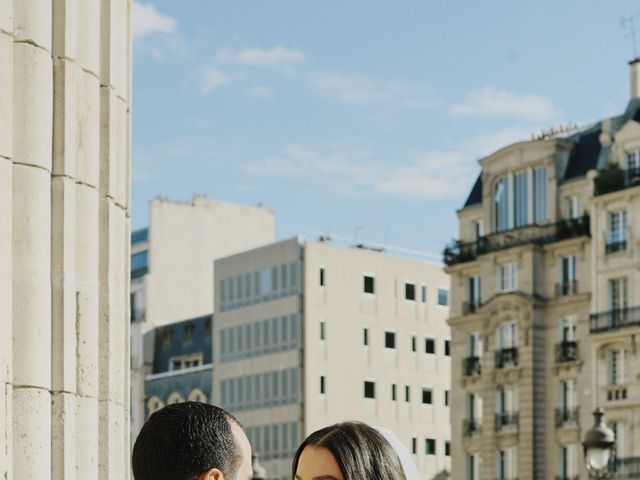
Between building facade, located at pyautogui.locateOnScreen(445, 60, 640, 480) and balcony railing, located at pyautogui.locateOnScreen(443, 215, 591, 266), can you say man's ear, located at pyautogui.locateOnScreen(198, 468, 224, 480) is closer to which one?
building facade, located at pyautogui.locateOnScreen(445, 60, 640, 480)

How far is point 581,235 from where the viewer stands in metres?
56.8

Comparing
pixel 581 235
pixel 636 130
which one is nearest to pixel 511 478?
pixel 581 235

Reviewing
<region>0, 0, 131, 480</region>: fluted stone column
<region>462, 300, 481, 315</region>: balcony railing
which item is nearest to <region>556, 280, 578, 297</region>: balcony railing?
<region>462, 300, 481, 315</region>: balcony railing

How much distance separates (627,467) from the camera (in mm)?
53688

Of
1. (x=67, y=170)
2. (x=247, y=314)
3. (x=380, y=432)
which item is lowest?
(x=380, y=432)

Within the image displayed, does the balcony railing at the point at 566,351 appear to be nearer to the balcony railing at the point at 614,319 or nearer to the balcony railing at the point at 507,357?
the balcony railing at the point at 614,319

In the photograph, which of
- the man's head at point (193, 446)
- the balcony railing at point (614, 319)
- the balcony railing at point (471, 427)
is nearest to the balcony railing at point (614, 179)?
the balcony railing at point (614, 319)

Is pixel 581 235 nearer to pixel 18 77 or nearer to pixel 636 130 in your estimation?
pixel 636 130

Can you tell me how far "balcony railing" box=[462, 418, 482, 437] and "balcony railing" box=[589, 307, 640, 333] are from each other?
704 centimetres

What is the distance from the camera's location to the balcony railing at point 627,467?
53.1m

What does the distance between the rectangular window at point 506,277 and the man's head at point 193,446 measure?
5522 cm

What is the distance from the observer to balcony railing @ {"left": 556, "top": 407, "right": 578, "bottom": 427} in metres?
56.1

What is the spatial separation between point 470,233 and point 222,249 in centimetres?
2313

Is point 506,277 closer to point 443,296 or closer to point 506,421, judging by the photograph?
point 506,421
